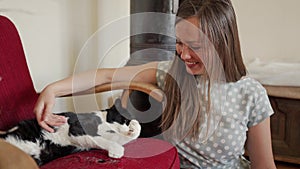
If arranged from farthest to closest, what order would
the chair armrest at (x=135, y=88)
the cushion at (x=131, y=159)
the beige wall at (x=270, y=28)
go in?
the beige wall at (x=270, y=28) → the chair armrest at (x=135, y=88) → the cushion at (x=131, y=159)

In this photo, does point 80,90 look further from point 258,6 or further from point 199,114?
point 258,6

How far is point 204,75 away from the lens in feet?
3.42

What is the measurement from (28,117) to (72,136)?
0.22 meters

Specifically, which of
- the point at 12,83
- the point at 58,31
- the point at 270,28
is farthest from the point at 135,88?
the point at 270,28

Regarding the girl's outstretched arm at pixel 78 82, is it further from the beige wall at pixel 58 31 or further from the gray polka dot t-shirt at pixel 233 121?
the beige wall at pixel 58 31

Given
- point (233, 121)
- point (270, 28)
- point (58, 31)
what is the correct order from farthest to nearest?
point (270, 28)
point (58, 31)
point (233, 121)

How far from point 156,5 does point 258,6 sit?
951mm

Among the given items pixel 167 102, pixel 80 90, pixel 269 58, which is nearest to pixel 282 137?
pixel 269 58

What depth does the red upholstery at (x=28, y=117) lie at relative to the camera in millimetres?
916

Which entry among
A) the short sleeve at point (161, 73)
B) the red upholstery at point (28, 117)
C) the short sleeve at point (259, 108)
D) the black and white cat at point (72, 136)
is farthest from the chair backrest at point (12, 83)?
the short sleeve at point (259, 108)

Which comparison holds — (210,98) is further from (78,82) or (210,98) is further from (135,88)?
(78,82)

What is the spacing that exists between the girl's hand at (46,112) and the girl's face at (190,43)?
1.18 ft

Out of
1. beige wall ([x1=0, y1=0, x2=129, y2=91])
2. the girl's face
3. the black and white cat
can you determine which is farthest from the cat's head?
beige wall ([x1=0, y1=0, x2=129, y2=91])

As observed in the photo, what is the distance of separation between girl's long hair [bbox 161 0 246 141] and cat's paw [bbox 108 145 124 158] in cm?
22
